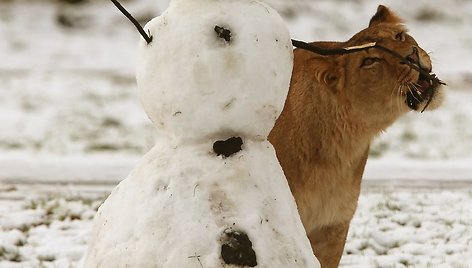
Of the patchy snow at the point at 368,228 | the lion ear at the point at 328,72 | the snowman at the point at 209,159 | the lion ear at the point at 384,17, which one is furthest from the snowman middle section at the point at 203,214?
the patchy snow at the point at 368,228

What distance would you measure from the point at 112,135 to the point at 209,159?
7021 millimetres

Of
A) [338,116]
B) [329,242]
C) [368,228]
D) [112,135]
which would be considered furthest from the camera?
[112,135]

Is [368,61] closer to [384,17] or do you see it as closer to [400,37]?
[400,37]

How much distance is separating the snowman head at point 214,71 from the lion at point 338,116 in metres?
1.04

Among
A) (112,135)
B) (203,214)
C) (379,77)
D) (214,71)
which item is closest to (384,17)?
(379,77)

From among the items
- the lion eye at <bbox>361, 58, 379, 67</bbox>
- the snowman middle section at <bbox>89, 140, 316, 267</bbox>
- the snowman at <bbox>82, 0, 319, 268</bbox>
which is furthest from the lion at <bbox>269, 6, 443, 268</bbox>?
the snowman middle section at <bbox>89, 140, 316, 267</bbox>

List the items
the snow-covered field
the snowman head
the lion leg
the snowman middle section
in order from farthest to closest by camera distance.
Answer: the snow-covered field → the lion leg → the snowman head → the snowman middle section

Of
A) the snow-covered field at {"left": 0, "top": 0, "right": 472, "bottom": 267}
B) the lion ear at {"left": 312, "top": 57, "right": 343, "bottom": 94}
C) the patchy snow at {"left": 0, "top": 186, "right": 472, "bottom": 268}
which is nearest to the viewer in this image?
the lion ear at {"left": 312, "top": 57, "right": 343, "bottom": 94}

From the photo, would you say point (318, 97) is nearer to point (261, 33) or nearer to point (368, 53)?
point (368, 53)

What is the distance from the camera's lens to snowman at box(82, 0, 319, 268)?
2455mm

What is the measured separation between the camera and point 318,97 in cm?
380

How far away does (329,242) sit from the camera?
3.99 metres

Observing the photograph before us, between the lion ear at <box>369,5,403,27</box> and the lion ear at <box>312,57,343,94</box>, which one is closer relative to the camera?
the lion ear at <box>312,57,343,94</box>

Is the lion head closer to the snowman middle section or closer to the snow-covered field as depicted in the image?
the snowman middle section
